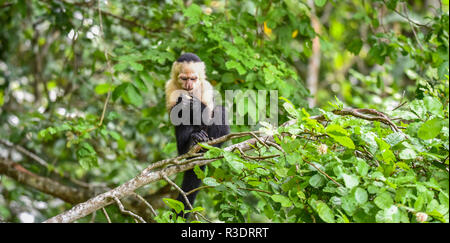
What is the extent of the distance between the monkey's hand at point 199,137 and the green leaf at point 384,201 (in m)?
2.01

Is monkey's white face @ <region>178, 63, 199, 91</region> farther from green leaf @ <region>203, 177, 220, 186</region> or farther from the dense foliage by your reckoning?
green leaf @ <region>203, 177, 220, 186</region>

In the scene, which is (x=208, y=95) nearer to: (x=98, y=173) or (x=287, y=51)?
(x=287, y=51)

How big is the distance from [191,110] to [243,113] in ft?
1.95

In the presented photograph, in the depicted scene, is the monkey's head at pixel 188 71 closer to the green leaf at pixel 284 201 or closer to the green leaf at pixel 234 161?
the green leaf at pixel 234 161

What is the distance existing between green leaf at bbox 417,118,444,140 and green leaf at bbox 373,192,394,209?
28 cm

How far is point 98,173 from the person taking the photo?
6.06m

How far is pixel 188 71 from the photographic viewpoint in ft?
12.3

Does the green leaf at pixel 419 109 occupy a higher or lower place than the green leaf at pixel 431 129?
higher

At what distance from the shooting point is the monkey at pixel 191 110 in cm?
372

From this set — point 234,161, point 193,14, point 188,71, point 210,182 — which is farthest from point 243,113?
point 234,161

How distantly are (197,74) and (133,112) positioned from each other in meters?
1.71

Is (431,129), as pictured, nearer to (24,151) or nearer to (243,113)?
(243,113)

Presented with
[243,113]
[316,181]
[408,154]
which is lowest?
[316,181]

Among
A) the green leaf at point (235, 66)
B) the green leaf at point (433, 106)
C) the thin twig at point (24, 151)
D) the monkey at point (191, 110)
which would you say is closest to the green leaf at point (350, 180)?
the green leaf at point (433, 106)
